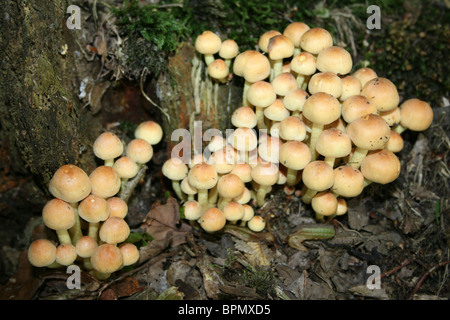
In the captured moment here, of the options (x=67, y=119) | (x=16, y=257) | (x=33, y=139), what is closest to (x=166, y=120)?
(x=67, y=119)

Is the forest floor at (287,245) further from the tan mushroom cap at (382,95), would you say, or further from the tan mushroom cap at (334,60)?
the tan mushroom cap at (334,60)

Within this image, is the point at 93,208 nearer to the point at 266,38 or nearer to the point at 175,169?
the point at 175,169

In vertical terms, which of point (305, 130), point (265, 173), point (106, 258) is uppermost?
point (305, 130)

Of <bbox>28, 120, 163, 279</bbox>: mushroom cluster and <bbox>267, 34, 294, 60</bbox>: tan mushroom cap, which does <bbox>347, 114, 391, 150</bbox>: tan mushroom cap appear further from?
<bbox>28, 120, 163, 279</bbox>: mushroom cluster

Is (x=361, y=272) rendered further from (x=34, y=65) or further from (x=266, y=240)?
(x=34, y=65)

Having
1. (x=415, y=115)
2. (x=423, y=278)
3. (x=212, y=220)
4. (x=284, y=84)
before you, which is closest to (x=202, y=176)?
(x=212, y=220)

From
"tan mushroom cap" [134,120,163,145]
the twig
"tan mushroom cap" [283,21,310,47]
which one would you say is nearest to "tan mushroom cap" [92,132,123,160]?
"tan mushroom cap" [134,120,163,145]
